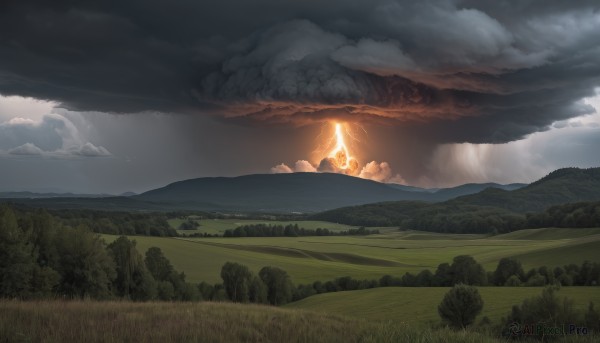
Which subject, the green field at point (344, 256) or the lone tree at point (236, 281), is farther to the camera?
the green field at point (344, 256)

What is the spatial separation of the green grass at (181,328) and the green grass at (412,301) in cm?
4074

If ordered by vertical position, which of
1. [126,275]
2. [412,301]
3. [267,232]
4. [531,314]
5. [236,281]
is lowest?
[412,301]

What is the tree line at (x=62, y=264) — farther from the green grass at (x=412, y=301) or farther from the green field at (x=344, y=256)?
the green field at (x=344, y=256)

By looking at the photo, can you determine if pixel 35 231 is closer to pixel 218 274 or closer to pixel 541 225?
pixel 218 274

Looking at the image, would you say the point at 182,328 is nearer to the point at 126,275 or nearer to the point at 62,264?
the point at 62,264

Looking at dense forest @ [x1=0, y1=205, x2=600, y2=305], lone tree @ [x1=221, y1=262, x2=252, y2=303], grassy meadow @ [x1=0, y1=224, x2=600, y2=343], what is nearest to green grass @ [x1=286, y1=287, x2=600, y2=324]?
grassy meadow @ [x1=0, y1=224, x2=600, y2=343]

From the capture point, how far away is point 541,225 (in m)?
182

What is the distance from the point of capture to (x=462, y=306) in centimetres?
5194

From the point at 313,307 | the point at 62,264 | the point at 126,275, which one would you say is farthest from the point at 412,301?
the point at 62,264

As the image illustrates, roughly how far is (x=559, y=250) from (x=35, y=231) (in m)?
Result: 99.6

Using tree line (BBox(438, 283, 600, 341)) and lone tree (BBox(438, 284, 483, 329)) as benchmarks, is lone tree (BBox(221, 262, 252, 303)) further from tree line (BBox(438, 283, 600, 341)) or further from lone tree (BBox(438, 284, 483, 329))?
lone tree (BBox(438, 284, 483, 329))

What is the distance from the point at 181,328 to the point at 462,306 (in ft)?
155

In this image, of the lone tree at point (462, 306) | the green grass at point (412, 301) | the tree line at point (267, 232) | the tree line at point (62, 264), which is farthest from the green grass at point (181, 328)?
the tree line at point (267, 232)

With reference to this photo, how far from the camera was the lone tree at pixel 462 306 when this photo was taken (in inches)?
2042
